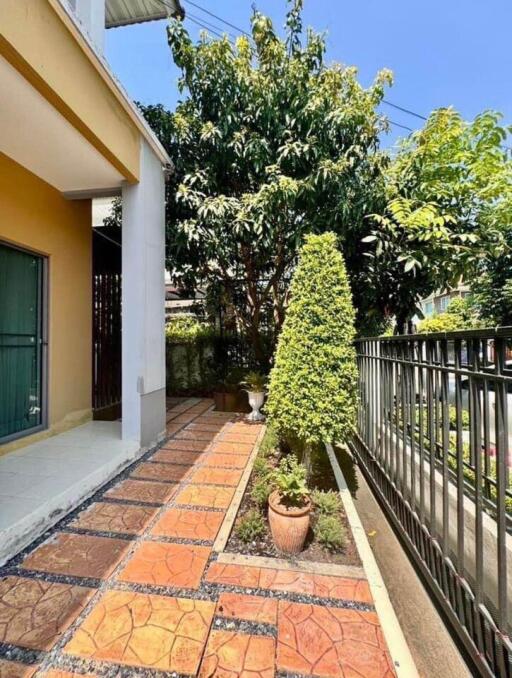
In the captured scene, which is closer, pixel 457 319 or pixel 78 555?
pixel 78 555

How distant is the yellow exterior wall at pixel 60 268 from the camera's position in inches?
167

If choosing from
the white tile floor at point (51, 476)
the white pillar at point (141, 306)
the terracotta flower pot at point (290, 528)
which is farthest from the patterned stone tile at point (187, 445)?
the terracotta flower pot at point (290, 528)

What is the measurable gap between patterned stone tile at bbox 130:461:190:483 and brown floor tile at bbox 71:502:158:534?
0.63 meters

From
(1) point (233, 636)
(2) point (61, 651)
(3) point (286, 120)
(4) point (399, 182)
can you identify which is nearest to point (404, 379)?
(1) point (233, 636)

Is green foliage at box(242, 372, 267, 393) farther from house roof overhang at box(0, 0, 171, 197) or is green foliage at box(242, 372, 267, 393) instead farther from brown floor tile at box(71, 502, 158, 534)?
house roof overhang at box(0, 0, 171, 197)

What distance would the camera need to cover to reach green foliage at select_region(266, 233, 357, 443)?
314 cm

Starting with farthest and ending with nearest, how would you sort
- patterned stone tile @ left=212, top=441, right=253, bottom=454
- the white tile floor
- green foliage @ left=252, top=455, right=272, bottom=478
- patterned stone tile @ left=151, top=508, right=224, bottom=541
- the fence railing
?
patterned stone tile @ left=212, top=441, right=253, bottom=454 → green foliage @ left=252, top=455, right=272, bottom=478 → patterned stone tile @ left=151, top=508, right=224, bottom=541 → the white tile floor → the fence railing

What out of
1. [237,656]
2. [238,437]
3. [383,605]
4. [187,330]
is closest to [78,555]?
[237,656]

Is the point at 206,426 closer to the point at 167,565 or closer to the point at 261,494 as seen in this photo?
the point at 261,494

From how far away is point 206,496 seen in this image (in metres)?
3.46

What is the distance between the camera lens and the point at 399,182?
18.4 ft

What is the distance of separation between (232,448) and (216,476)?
3.31ft

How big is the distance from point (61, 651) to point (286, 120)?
6.35 m

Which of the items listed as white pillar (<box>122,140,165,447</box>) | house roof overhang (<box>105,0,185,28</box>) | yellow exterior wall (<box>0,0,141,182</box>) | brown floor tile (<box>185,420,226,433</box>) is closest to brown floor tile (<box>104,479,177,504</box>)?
white pillar (<box>122,140,165,447</box>)
